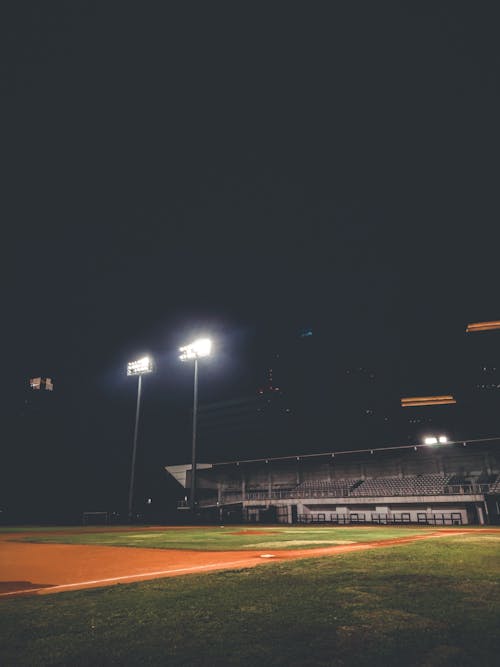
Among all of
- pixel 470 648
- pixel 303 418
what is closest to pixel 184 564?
pixel 470 648

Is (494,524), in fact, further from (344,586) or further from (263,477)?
(344,586)

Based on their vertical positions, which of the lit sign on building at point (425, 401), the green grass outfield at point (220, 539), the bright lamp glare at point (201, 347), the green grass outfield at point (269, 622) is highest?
the bright lamp glare at point (201, 347)

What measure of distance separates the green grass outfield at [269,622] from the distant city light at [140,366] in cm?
3392

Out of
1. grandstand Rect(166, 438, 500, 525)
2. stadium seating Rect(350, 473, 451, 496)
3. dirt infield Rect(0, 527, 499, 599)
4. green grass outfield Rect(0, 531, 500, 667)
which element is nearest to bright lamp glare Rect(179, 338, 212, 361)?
grandstand Rect(166, 438, 500, 525)

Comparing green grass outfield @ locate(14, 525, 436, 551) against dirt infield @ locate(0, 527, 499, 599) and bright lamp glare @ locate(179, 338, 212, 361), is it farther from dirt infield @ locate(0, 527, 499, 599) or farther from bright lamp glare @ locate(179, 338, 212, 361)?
bright lamp glare @ locate(179, 338, 212, 361)

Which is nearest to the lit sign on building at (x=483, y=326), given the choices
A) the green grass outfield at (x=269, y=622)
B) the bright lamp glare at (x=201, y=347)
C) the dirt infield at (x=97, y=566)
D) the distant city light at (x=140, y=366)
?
the bright lamp glare at (x=201, y=347)

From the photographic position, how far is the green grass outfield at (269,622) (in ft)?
9.99

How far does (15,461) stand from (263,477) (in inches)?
1027

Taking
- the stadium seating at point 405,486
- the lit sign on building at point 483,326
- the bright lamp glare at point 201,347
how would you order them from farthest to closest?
1. the lit sign on building at point 483,326
2. the bright lamp glare at point 201,347
3. the stadium seating at point 405,486

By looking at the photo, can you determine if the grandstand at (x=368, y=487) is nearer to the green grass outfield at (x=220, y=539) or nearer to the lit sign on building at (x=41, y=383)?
the green grass outfield at (x=220, y=539)

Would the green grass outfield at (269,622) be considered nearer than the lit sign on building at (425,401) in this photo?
Yes

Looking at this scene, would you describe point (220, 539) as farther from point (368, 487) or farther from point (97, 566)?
point (368, 487)

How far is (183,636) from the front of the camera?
3.58 m

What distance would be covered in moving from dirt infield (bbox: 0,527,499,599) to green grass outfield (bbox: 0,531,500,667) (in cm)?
141
